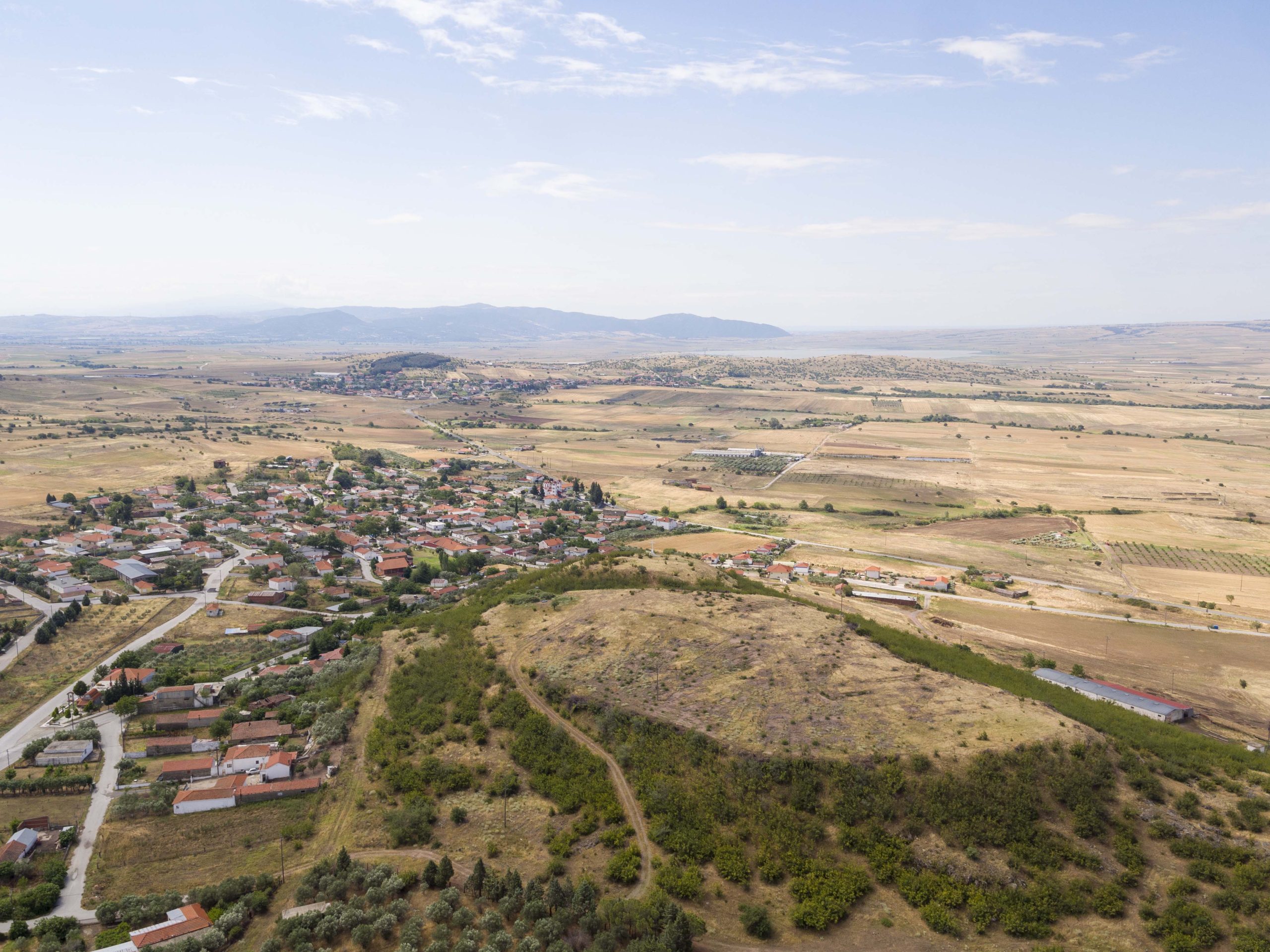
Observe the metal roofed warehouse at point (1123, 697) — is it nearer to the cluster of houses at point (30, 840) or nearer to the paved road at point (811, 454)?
the cluster of houses at point (30, 840)

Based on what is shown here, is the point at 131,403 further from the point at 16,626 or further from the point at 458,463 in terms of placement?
the point at 16,626

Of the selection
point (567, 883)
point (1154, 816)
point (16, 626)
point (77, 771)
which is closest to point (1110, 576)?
point (1154, 816)

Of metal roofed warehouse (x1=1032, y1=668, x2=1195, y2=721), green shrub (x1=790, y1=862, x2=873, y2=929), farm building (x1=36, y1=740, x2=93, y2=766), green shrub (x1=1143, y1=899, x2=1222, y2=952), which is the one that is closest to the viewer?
green shrub (x1=1143, y1=899, x2=1222, y2=952)

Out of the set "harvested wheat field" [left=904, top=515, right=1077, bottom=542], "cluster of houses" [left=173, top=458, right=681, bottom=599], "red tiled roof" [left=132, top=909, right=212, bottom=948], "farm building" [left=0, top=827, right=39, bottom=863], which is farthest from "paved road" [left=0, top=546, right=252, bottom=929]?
"harvested wheat field" [left=904, top=515, right=1077, bottom=542]

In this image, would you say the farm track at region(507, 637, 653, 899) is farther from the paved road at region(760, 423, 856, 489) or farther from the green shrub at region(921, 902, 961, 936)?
the paved road at region(760, 423, 856, 489)

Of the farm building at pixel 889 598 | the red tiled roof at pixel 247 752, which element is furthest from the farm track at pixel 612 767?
the farm building at pixel 889 598

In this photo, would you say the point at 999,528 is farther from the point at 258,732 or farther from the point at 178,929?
the point at 178,929

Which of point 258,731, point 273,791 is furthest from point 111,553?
point 273,791
